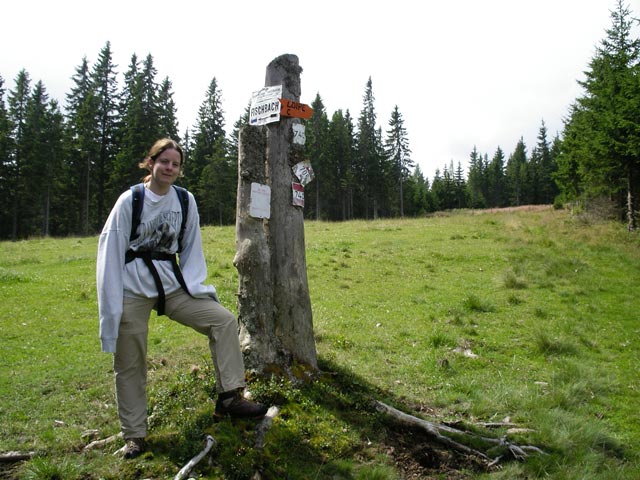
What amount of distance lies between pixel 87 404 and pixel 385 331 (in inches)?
194

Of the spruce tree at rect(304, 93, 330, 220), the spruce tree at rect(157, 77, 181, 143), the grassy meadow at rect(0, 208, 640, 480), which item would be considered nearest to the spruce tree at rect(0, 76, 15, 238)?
the spruce tree at rect(157, 77, 181, 143)

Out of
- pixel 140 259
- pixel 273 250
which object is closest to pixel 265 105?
pixel 273 250

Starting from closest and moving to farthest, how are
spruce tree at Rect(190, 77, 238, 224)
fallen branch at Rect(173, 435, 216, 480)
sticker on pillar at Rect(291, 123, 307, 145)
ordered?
fallen branch at Rect(173, 435, 216, 480)
sticker on pillar at Rect(291, 123, 307, 145)
spruce tree at Rect(190, 77, 238, 224)

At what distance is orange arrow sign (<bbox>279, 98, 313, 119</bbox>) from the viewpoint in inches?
189

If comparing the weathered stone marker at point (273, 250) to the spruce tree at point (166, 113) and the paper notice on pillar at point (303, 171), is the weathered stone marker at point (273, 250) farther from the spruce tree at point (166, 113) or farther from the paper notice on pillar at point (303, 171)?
the spruce tree at point (166, 113)

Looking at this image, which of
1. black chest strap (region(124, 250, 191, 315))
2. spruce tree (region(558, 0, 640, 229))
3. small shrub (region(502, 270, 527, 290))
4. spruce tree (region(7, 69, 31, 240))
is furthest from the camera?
spruce tree (region(7, 69, 31, 240))

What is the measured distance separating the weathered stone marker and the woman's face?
1018 millimetres

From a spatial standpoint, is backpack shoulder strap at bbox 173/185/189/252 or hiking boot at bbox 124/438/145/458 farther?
backpack shoulder strap at bbox 173/185/189/252

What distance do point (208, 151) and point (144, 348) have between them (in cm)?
4910

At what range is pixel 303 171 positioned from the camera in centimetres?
498

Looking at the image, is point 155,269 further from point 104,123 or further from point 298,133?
point 104,123

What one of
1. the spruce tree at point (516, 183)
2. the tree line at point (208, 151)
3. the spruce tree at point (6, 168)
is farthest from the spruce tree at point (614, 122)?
the spruce tree at point (516, 183)

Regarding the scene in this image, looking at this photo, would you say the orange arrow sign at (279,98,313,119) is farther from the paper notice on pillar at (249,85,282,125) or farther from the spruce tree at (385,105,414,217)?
the spruce tree at (385,105,414,217)

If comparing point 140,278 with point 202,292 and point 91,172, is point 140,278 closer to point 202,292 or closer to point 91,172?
point 202,292
